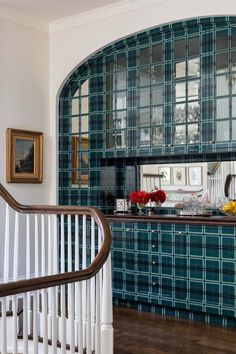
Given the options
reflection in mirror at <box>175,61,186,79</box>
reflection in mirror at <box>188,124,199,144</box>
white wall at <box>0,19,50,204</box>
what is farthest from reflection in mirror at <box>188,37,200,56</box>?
white wall at <box>0,19,50,204</box>

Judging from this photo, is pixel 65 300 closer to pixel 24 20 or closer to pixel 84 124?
pixel 84 124

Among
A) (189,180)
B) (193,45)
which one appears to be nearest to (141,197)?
(189,180)

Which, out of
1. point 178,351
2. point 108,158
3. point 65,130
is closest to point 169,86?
point 108,158

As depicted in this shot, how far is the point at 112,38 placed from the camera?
5691 mm

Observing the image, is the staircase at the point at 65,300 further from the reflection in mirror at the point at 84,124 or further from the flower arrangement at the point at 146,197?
the reflection in mirror at the point at 84,124

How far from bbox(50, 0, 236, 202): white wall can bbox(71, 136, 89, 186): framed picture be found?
0.92 ft

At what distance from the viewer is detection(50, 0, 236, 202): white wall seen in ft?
16.3

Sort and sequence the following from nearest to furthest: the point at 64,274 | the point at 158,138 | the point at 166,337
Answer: the point at 64,274 → the point at 166,337 → the point at 158,138

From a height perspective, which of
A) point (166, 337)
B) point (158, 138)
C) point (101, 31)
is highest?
point (101, 31)

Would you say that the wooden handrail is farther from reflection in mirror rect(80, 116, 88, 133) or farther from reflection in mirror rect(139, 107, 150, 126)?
reflection in mirror rect(80, 116, 88, 133)

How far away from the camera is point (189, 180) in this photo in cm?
543

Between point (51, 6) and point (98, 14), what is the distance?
54cm

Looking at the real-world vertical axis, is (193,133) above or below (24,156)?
above

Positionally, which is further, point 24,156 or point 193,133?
point 24,156
